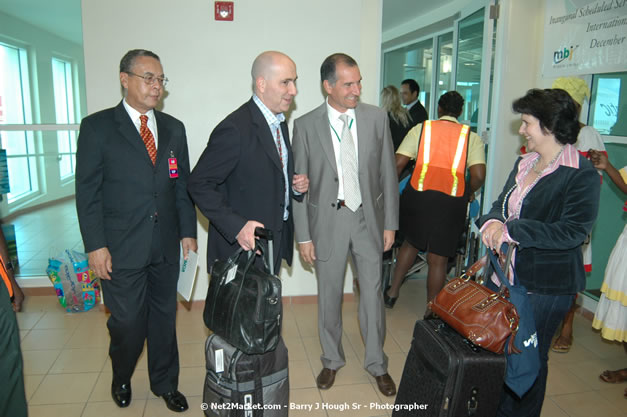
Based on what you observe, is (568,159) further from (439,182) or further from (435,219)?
(435,219)

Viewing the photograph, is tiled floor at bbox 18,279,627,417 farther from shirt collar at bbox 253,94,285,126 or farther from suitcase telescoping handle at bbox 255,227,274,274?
shirt collar at bbox 253,94,285,126

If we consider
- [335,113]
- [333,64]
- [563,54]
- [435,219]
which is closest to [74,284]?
[335,113]

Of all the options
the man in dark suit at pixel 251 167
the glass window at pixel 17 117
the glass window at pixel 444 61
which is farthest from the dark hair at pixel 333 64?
the glass window at pixel 444 61

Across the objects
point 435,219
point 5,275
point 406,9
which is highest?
point 406,9

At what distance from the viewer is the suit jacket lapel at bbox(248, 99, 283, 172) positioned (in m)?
2.16

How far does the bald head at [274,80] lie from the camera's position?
2182mm

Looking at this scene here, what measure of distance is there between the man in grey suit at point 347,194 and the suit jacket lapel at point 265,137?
43 cm

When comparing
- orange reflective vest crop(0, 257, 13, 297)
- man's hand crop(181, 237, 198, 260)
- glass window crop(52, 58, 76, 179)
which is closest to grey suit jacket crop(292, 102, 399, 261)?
man's hand crop(181, 237, 198, 260)

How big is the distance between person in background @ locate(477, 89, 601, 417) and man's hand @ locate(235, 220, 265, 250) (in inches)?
40.9

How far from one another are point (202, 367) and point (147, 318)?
675 millimetres

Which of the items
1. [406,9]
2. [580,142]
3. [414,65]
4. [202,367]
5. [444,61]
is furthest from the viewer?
[414,65]

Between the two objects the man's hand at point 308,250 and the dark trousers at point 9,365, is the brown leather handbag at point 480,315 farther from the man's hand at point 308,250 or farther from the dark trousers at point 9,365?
the dark trousers at point 9,365

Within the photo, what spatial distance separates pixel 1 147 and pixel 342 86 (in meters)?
3.27

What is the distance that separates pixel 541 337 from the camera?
→ 2.01 m
